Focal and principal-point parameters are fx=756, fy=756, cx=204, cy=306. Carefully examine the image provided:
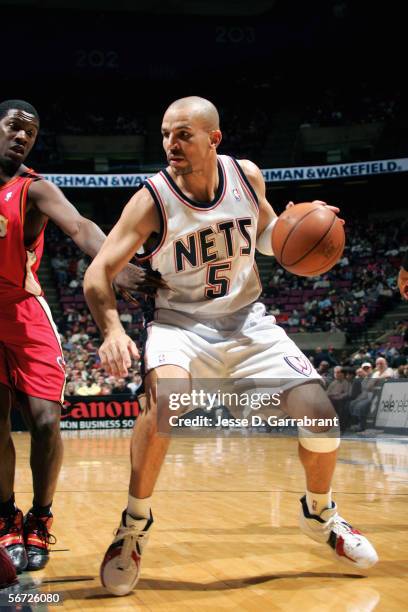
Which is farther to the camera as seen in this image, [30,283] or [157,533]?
[157,533]

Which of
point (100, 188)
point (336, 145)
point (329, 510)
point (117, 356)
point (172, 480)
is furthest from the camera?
point (336, 145)

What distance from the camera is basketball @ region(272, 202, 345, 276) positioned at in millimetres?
3324

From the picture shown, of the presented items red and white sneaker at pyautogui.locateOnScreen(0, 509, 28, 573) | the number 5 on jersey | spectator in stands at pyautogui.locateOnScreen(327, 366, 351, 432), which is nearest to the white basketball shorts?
the number 5 on jersey

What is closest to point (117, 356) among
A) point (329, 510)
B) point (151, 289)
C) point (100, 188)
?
point (151, 289)

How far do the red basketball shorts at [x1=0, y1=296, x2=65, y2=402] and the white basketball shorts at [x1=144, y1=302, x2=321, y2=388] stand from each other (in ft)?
1.77

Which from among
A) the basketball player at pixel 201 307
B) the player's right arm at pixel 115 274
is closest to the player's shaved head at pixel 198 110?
the basketball player at pixel 201 307

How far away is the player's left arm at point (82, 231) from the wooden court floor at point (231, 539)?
1.23 meters

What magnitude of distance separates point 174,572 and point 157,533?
3.10 feet

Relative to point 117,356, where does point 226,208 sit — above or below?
above

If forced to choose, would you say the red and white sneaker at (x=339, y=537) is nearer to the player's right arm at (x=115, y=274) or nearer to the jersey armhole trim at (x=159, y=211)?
the player's right arm at (x=115, y=274)

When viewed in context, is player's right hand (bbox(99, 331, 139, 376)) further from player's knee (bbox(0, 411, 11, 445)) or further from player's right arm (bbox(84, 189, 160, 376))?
player's knee (bbox(0, 411, 11, 445))

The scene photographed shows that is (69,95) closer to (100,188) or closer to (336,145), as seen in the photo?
(100,188)

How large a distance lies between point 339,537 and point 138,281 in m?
1.36

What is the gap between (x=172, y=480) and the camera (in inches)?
265
